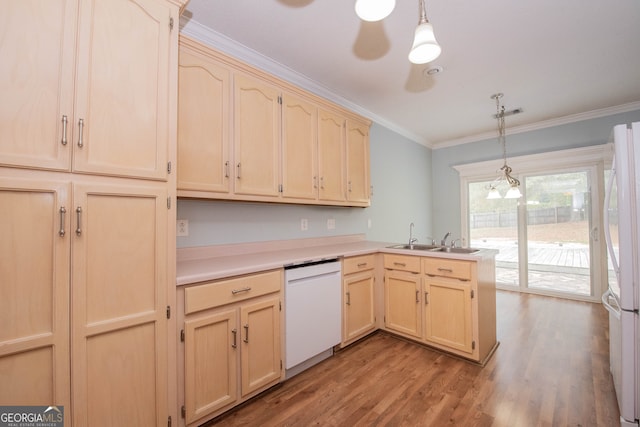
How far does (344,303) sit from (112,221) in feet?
6.04

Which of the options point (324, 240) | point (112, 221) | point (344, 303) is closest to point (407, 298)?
point (344, 303)

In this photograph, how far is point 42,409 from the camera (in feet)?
3.52

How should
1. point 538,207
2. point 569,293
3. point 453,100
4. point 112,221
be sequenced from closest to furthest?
1. point 112,221
2. point 453,100
3. point 569,293
4. point 538,207

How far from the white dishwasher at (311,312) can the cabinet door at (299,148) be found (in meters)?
0.69

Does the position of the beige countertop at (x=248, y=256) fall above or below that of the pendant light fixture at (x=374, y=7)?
below

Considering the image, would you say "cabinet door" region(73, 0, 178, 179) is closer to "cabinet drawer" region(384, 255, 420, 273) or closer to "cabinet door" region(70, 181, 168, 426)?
"cabinet door" region(70, 181, 168, 426)

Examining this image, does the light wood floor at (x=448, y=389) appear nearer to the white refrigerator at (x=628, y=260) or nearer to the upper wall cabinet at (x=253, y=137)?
the white refrigerator at (x=628, y=260)

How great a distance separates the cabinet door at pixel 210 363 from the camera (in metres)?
1.46

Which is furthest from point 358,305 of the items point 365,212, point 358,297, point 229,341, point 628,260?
point 628,260

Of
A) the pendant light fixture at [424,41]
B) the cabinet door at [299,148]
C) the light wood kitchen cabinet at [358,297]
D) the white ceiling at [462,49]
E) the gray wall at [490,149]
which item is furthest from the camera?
the gray wall at [490,149]

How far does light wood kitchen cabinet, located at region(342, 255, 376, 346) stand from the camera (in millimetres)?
2420

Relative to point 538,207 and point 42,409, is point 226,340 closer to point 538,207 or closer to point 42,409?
point 42,409

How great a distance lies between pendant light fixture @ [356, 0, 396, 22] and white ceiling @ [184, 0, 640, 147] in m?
0.84

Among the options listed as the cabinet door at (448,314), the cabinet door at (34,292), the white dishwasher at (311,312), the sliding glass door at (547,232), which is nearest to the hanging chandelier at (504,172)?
the sliding glass door at (547,232)
